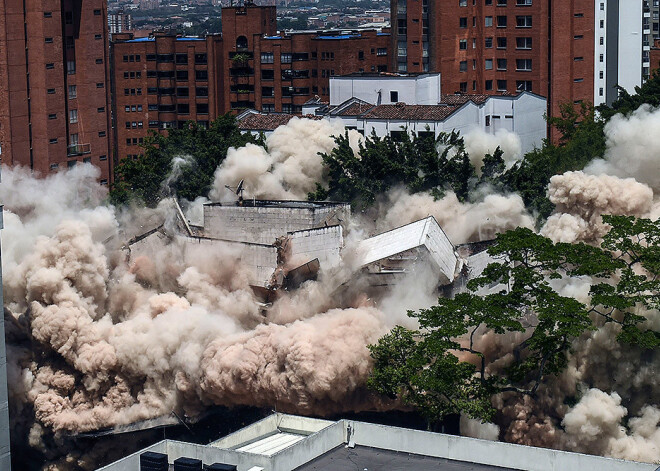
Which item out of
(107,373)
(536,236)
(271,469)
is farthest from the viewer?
(107,373)

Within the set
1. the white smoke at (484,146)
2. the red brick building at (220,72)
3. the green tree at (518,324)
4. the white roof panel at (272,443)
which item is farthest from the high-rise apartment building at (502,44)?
the white roof panel at (272,443)

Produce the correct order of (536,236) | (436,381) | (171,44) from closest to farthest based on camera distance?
(436,381) → (536,236) → (171,44)

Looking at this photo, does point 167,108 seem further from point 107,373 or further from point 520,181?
point 107,373

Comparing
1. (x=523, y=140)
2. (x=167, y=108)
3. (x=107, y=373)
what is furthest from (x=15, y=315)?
(x=167, y=108)

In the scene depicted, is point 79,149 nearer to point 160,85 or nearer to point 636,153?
point 636,153

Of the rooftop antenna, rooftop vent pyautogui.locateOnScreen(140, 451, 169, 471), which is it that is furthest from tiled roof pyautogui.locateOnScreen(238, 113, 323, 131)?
rooftop vent pyautogui.locateOnScreen(140, 451, 169, 471)

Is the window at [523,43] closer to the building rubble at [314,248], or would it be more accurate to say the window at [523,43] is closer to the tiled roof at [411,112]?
the tiled roof at [411,112]

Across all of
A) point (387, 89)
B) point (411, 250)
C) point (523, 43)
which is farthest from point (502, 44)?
point (411, 250)
